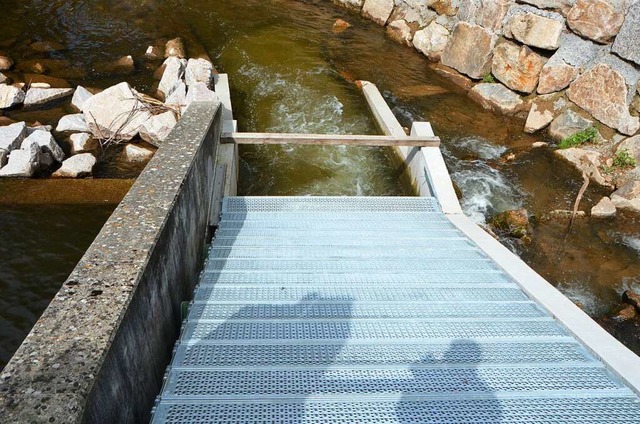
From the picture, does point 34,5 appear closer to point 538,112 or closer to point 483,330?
point 538,112

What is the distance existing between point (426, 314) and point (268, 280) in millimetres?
1267

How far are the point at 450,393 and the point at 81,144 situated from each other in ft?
25.1

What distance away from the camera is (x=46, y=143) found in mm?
7328

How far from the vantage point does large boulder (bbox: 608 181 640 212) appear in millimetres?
7758

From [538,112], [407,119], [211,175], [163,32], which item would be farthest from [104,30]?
[538,112]

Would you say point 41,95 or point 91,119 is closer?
point 91,119

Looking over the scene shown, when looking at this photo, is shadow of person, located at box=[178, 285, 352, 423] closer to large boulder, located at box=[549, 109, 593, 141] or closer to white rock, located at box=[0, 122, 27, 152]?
white rock, located at box=[0, 122, 27, 152]

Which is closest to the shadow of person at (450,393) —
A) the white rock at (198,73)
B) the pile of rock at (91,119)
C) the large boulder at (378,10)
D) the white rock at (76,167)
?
the pile of rock at (91,119)

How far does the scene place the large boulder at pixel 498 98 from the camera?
33.7 ft

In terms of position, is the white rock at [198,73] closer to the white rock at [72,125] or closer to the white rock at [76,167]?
the white rock at [72,125]

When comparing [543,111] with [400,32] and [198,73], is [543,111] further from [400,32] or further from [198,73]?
[198,73]

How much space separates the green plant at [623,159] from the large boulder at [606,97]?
474mm

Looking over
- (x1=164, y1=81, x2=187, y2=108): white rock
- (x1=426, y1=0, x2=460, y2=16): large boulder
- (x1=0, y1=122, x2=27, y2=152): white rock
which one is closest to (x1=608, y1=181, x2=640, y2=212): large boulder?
(x1=426, y1=0, x2=460, y2=16): large boulder

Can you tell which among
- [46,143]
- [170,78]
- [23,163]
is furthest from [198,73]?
[23,163]
